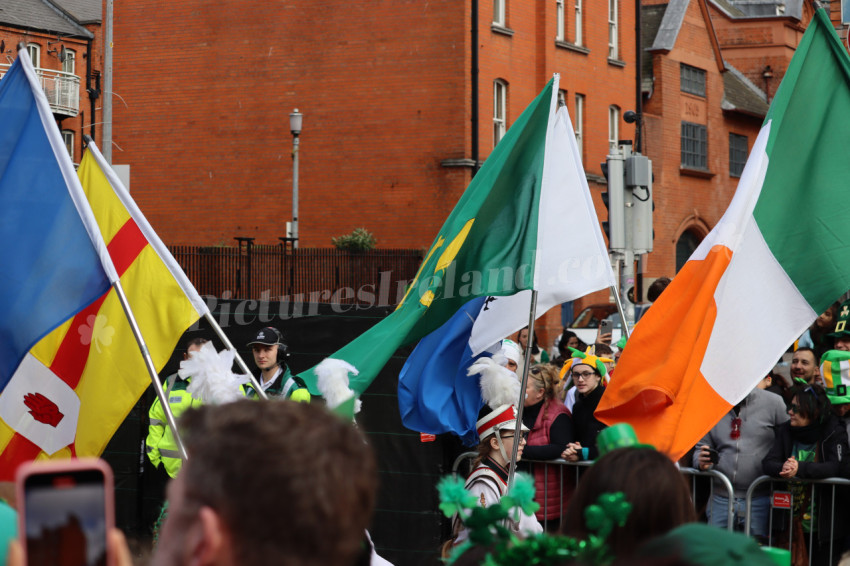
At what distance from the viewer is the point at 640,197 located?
1110cm

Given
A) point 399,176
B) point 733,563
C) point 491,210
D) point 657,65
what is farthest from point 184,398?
point 657,65

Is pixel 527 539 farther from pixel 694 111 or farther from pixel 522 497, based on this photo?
pixel 694 111

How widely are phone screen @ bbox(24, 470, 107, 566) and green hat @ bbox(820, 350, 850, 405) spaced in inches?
229

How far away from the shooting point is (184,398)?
7953mm

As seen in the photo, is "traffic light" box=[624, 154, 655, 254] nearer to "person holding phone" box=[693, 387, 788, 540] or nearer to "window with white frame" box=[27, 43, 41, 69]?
"person holding phone" box=[693, 387, 788, 540]

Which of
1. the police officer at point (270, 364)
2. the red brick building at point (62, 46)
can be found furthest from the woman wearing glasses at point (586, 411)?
the red brick building at point (62, 46)

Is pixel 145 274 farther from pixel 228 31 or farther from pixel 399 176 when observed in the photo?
pixel 228 31

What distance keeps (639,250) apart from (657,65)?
27.4m

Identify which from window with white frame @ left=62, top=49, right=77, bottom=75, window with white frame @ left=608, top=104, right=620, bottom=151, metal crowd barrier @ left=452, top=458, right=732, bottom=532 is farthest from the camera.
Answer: window with white frame @ left=62, top=49, right=77, bottom=75

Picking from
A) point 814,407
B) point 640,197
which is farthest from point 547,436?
point 640,197

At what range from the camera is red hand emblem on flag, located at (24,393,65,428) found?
5.67 metres

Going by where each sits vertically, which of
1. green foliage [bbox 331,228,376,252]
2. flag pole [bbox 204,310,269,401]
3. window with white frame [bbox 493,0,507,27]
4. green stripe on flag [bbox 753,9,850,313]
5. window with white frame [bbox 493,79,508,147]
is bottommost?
flag pole [bbox 204,310,269,401]

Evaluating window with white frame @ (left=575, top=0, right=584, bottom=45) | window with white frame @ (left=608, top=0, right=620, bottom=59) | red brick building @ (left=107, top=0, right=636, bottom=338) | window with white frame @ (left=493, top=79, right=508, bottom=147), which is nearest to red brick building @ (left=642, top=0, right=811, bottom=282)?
window with white frame @ (left=608, top=0, right=620, bottom=59)

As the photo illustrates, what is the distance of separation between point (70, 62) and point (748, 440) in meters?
46.0
